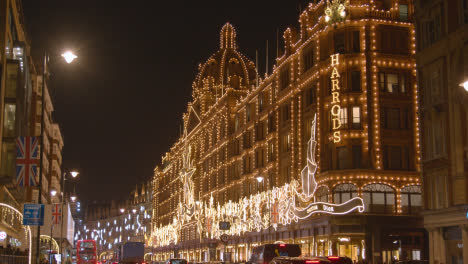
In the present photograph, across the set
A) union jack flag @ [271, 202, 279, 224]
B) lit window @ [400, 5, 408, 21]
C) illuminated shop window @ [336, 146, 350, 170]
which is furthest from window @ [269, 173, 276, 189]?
lit window @ [400, 5, 408, 21]

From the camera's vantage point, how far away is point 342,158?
53.8 meters

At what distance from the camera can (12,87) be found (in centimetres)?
4203

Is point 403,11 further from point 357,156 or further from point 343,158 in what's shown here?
point 343,158

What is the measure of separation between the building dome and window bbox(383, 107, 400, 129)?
50.6 m

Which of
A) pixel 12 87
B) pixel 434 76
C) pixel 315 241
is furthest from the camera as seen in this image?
pixel 315 241

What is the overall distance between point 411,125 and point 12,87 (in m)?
32.3

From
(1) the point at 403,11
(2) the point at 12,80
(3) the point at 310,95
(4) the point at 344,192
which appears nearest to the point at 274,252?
(4) the point at 344,192

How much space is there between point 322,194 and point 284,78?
1632cm

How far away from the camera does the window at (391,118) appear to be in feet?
177

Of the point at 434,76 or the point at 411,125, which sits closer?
the point at 434,76

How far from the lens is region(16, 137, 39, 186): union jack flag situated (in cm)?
3359

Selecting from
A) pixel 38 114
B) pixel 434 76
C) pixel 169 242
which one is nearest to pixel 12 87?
pixel 434 76

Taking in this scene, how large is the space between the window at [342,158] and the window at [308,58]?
369 inches

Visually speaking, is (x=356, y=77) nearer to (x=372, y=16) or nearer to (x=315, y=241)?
(x=372, y=16)
